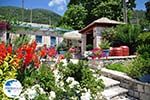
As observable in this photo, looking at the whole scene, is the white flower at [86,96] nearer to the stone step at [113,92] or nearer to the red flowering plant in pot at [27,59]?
the red flowering plant in pot at [27,59]

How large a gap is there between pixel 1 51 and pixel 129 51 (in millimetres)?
11752

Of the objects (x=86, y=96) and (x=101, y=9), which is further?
(x=101, y=9)

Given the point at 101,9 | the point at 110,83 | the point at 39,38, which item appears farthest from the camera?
the point at 101,9

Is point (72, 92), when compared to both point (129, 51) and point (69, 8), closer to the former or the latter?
point (129, 51)

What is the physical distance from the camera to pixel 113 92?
9.01 metres

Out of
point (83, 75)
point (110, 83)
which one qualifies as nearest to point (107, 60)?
point (110, 83)


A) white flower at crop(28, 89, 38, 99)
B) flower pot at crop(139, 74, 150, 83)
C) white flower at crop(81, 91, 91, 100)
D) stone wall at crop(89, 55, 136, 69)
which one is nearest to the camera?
white flower at crop(28, 89, 38, 99)

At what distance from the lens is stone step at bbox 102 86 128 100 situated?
8.60 metres

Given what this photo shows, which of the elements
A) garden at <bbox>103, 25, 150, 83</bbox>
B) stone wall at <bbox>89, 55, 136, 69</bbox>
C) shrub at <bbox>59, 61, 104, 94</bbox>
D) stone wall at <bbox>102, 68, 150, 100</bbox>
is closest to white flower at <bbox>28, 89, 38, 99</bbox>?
shrub at <bbox>59, 61, 104, 94</bbox>

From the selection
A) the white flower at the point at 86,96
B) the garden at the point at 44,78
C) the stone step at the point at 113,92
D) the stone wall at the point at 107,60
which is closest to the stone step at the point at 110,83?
the stone step at the point at 113,92

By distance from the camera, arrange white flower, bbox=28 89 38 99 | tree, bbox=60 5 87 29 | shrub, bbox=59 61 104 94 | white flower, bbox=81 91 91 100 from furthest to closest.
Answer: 1. tree, bbox=60 5 87 29
2. shrub, bbox=59 61 104 94
3. white flower, bbox=81 91 91 100
4. white flower, bbox=28 89 38 99

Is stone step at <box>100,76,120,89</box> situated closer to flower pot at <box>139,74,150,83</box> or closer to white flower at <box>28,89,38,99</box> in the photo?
flower pot at <box>139,74,150,83</box>

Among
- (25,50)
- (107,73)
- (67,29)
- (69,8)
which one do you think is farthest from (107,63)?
(69,8)

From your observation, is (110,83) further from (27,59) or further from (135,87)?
(27,59)
